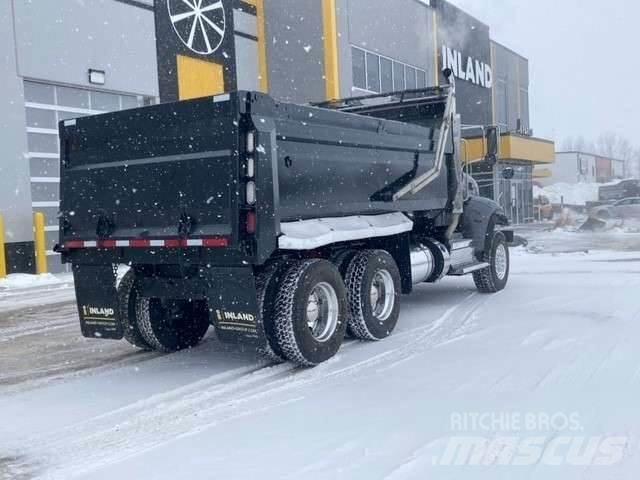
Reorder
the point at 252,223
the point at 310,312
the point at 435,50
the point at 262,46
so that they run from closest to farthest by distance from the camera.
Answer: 1. the point at 252,223
2. the point at 310,312
3. the point at 262,46
4. the point at 435,50

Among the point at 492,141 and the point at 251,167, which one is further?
the point at 492,141

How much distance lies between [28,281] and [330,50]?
1279 cm

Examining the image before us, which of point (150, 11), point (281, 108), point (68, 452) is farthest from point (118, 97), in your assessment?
point (68, 452)

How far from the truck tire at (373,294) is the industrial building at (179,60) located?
329 cm

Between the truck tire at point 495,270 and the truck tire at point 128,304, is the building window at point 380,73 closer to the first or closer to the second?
the truck tire at point 495,270

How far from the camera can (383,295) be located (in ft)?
24.1

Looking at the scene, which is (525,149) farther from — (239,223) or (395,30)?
(239,223)

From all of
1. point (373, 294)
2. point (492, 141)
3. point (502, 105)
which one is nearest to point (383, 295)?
point (373, 294)

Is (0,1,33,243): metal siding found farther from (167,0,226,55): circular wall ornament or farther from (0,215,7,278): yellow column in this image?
(167,0,226,55): circular wall ornament

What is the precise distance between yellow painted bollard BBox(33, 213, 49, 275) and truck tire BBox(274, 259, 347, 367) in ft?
33.7

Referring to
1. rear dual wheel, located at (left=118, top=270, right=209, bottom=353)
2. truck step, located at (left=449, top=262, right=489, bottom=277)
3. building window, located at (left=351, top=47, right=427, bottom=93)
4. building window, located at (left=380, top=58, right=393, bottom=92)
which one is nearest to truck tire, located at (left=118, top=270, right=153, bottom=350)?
rear dual wheel, located at (left=118, top=270, right=209, bottom=353)

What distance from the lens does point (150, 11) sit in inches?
710

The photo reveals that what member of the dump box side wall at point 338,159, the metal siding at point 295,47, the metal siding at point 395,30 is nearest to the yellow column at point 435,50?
the metal siding at point 395,30

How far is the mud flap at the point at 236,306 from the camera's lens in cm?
556
